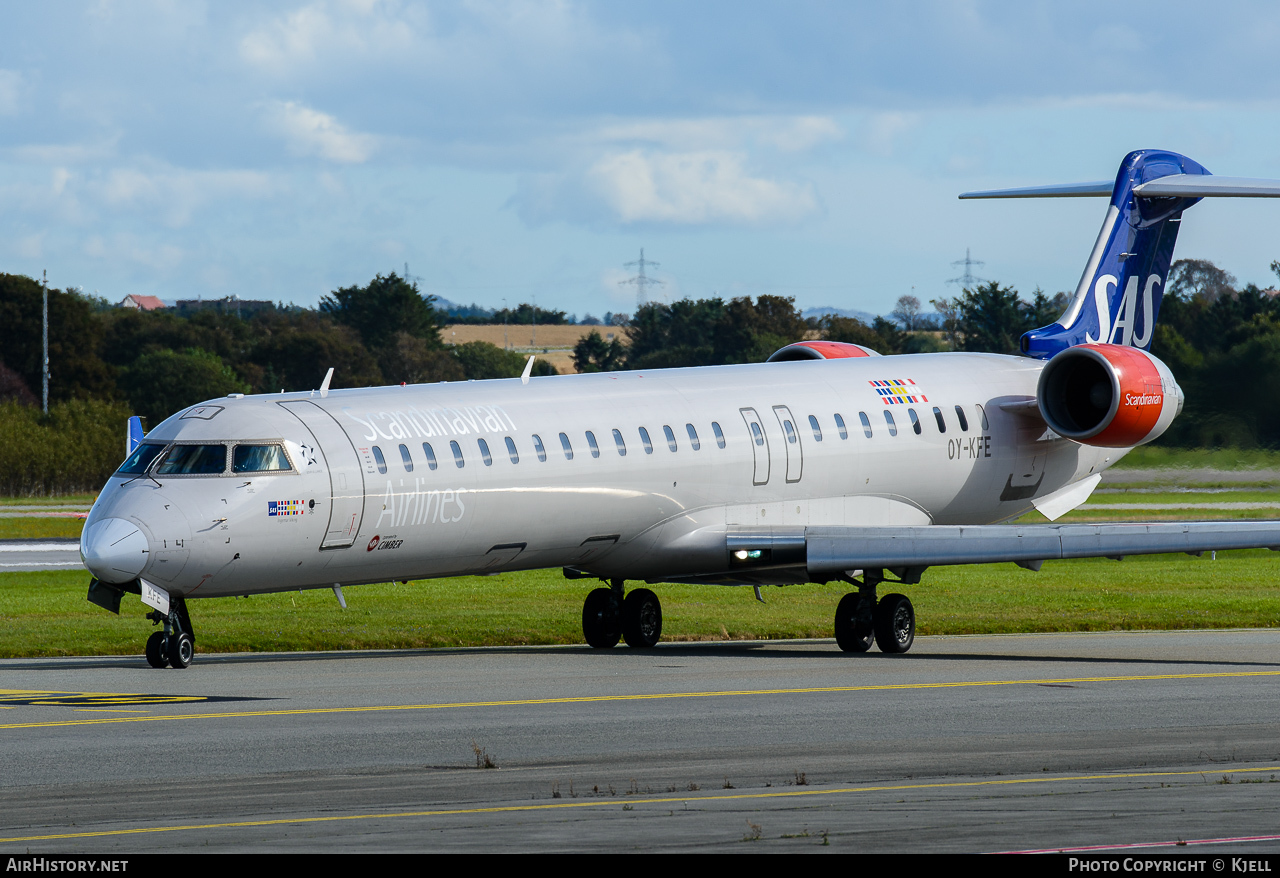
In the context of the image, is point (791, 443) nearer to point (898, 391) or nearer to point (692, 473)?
point (692, 473)

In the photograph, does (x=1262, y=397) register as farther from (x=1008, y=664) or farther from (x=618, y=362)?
(x=618, y=362)

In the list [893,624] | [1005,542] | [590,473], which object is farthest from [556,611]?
[1005,542]

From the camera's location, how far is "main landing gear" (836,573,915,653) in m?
25.8

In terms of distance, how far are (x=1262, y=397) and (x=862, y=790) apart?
37001 mm

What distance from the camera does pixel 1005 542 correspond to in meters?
24.5

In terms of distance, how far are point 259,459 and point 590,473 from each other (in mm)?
4691

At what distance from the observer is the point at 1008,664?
2378 cm

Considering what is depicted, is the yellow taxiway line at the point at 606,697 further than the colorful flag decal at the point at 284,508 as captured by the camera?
No

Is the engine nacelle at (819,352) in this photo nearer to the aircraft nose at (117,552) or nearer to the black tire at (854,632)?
the black tire at (854,632)

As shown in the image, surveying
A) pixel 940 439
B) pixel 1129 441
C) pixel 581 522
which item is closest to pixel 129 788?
pixel 581 522

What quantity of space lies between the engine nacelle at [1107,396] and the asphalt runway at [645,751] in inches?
171

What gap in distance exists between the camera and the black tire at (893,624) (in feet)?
84.5

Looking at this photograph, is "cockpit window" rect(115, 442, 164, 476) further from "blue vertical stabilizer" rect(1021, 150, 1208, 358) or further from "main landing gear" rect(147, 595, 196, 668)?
"blue vertical stabilizer" rect(1021, 150, 1208, 358)

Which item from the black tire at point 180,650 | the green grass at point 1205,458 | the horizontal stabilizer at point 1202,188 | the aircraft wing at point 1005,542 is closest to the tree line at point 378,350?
the green grass at point 1205,458
